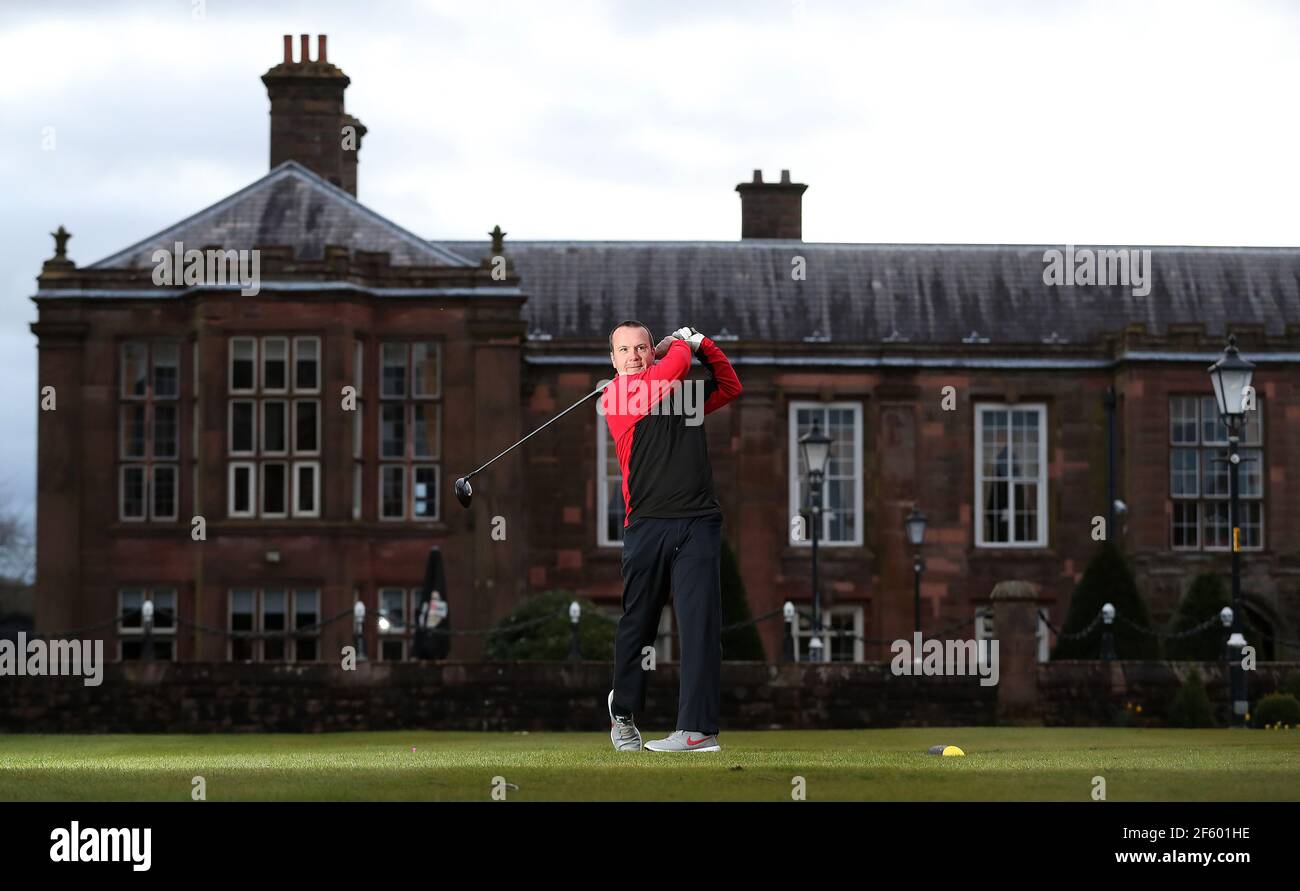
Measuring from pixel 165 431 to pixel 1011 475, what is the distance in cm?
1486

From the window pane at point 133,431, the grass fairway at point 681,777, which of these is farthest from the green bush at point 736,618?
the grass fairway at point 681,777

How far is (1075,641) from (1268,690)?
5.59 m

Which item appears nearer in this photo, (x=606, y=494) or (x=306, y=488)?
(x=306, y=488)

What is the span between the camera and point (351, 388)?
3288cm

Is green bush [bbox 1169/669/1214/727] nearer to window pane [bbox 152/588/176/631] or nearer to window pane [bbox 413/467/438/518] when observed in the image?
window pane [bbox 413/467/438/518]

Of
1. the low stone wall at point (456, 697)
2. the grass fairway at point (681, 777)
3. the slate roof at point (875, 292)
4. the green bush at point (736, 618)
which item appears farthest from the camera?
the slate roof at point (875, 292)

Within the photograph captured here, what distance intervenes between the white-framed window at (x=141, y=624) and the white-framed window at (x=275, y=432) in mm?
1974

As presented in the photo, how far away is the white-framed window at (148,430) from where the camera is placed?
33.9 meters

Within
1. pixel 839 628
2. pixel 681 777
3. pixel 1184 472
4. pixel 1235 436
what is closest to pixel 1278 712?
pixel 1235 436

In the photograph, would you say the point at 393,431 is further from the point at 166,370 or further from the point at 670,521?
the point at 670,521

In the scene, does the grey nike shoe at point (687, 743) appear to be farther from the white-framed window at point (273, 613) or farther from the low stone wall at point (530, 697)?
the white-framed window at point (273, 613)

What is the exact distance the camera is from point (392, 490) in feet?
112
